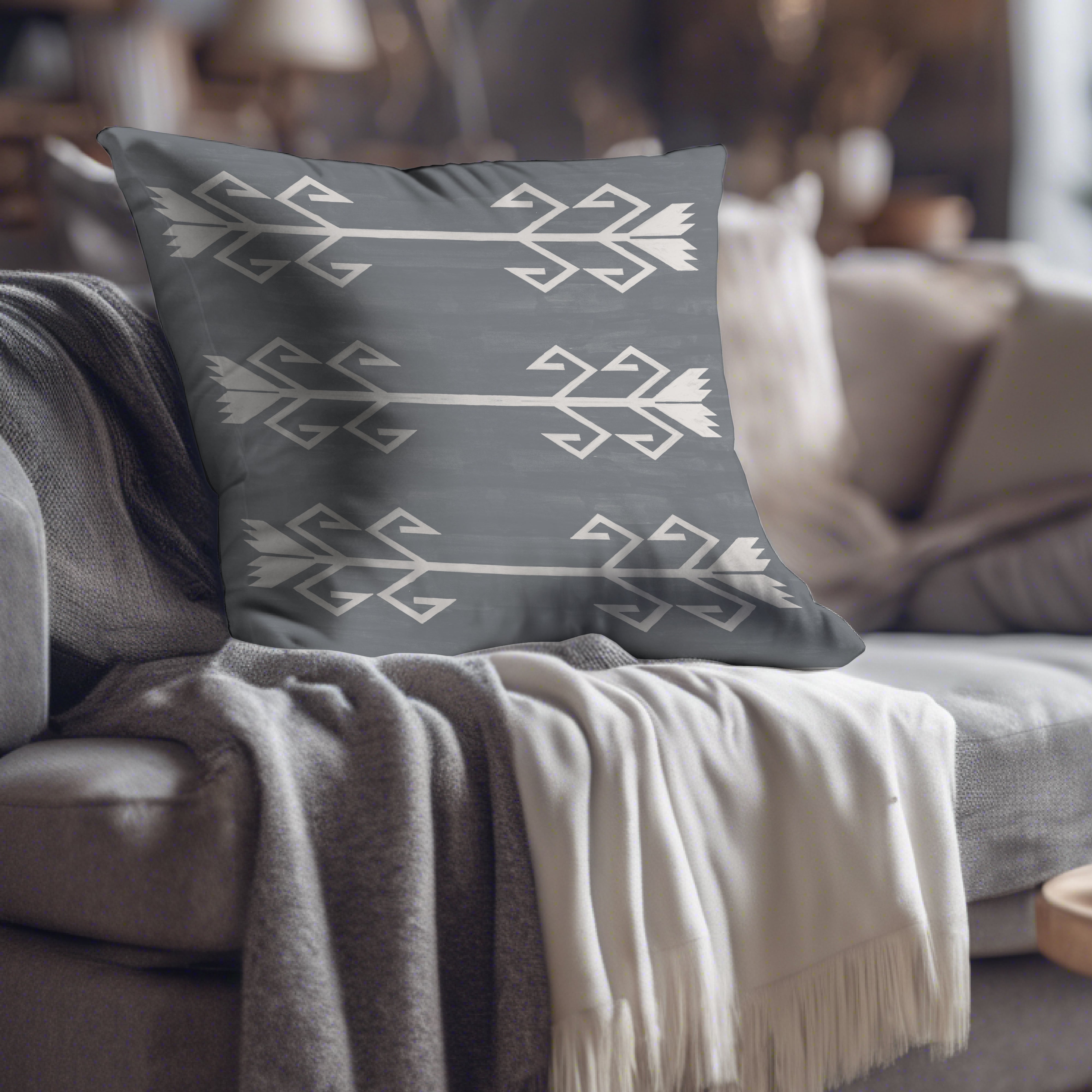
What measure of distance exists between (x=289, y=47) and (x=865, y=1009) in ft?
8.08

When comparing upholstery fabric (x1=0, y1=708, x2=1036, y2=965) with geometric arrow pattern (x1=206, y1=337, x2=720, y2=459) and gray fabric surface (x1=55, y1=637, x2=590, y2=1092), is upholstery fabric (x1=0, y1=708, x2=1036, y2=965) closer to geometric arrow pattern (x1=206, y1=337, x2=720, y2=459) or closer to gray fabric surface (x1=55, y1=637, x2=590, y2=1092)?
gray fabric surface (x1=55, y1=637, x2=590, y2=1092)

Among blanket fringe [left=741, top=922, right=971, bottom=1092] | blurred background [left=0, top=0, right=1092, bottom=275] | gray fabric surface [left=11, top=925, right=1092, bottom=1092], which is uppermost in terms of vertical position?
blurred background [left=0, top=0, right=1092, bottom=275]

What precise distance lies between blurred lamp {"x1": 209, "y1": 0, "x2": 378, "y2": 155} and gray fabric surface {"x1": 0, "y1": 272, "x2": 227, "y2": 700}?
1.80m

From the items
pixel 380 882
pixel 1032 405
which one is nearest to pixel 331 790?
pixel 380 882

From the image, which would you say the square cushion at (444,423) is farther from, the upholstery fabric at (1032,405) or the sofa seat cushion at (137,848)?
the upholstery fabric at (1032,405)

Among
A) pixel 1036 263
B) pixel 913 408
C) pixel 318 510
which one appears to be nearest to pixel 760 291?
pixel 913 408

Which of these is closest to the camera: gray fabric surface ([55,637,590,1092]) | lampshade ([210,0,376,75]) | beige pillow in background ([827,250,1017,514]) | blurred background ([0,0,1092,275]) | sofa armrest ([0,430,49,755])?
gray fabric surface ([55,637,590,1092])

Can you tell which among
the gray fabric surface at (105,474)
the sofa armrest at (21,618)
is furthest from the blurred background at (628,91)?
the sofa armrest at (21,618)

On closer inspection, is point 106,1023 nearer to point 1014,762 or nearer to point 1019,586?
point 1014,762

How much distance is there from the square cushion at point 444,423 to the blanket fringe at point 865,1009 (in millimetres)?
240

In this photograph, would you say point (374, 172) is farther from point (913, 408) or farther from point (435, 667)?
point (913, 408)

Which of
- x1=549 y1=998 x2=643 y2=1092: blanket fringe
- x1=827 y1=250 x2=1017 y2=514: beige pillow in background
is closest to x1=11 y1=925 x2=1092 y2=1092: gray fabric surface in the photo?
x1=549 y1=998 x2=643 y2=1092: blanket fringe

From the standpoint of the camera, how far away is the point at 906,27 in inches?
141

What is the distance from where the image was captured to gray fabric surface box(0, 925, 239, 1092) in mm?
778
